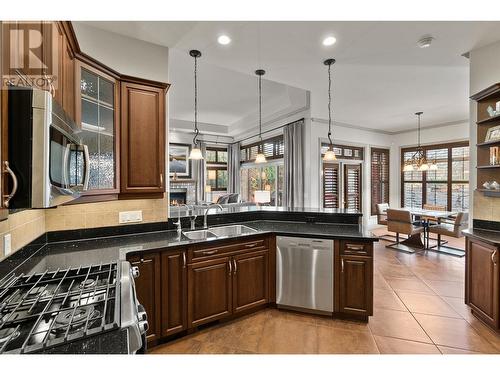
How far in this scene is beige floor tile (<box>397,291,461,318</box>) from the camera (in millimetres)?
2715

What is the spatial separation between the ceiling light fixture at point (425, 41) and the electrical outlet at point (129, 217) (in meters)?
3.58

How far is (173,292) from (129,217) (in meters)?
0.95

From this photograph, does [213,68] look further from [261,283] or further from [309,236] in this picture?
[261,283]

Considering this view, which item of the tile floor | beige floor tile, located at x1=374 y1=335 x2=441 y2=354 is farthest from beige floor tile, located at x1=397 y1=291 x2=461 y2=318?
beige floor tile, located at x1=374 y1=335 x2=441 y2=354

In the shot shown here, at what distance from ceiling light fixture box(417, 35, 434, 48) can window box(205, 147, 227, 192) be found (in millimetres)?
7348

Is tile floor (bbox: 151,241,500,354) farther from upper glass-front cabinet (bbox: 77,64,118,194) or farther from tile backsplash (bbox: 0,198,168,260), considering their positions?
upper glass-front cabinet (bbox: 77,64,118,194)

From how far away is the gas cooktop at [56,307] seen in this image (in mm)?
935

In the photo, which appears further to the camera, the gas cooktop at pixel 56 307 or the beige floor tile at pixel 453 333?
the beige floor tile at pixel 453 333

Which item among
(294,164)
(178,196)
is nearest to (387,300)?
(294,164)

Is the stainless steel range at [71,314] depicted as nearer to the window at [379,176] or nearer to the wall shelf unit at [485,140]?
the wall shelf unit at [485,140]

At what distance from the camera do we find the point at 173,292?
217 centimetres

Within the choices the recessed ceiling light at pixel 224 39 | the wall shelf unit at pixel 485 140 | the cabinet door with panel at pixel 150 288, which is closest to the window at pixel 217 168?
the recessed ceiling light at pixel 224 39

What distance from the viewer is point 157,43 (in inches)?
106
